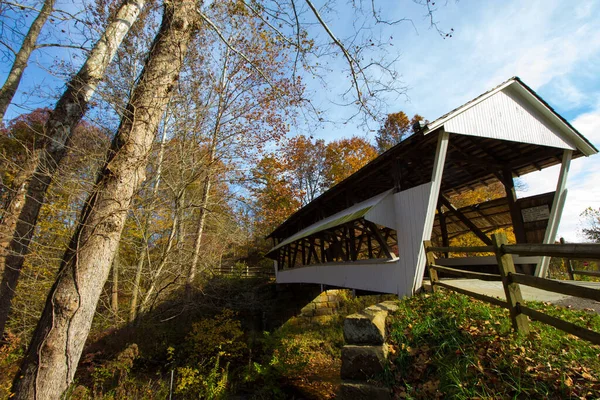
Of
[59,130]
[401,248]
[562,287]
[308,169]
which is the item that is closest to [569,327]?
[562,287]

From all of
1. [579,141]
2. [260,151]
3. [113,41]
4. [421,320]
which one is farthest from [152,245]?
[579,141]

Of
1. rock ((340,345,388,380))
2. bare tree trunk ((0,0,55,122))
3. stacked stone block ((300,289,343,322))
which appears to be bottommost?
stacked stone block ((300,289,343,322))

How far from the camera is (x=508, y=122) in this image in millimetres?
5797

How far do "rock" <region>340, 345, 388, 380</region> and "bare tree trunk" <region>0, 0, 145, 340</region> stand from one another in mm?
3883

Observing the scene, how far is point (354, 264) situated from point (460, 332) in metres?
3.53

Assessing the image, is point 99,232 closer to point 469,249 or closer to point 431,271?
point 469,249

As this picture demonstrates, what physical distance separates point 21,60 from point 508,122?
28.4 feet

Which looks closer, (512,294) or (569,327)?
(569,327)

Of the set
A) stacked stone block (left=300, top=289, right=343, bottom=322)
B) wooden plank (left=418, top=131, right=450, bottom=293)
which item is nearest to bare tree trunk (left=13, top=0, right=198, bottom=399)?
wooden plank (left=418, top=131, right=450, bottom=293)

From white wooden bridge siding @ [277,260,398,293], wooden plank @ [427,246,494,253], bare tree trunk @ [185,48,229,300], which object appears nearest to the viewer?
wooden plank @ [427,246,494,253]

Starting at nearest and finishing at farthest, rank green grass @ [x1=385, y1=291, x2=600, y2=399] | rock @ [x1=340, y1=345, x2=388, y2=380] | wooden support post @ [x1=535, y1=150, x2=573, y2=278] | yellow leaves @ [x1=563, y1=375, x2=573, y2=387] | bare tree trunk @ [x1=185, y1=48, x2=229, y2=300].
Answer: yellow leaves @ [x1=563, y1=375, x2=573, y2=387] → green grass @ [x1=385, y1=291, x2=600, y2=399] → rock @ [x1=340, y1=345, x2=388, y2=380] → wooden support post @ [x1=535, y1=150, x2=573, y2=278] → bare tree trunk @ [x1=185, y1=48, x2=229, y2=300]

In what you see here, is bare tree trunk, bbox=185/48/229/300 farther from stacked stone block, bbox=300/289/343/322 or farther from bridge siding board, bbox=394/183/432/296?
stacked stone block, bbox=300/289/343/322

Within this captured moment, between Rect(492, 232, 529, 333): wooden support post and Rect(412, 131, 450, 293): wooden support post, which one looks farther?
Rect(412, 131, 450, 293): wooden support post

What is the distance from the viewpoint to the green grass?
7.32 feet
